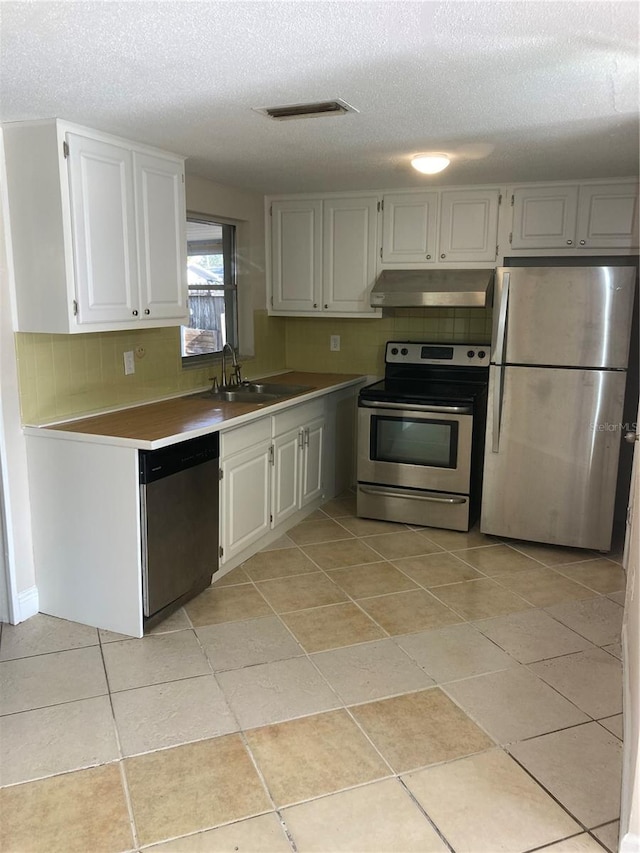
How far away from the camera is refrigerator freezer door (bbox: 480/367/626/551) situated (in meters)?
3.70

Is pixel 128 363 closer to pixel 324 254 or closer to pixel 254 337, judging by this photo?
pixel 254 337

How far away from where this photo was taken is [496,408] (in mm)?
3893

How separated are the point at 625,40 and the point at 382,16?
688mm

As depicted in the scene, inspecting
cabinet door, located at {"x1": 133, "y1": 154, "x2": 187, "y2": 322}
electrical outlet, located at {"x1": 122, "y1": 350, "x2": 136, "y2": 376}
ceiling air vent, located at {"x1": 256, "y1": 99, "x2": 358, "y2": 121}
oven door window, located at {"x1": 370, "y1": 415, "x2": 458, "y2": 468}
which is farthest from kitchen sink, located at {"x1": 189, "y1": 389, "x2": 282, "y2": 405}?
ceiling air vent, located at {"x1": 256, "y1": 99, "x2": 358, "y2": 121}

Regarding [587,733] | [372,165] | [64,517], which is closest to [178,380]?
[64,517]

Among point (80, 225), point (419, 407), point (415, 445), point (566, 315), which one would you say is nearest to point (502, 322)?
point (566, 315)

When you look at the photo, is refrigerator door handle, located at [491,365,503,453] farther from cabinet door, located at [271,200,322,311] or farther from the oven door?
cabinet door, located at [271,200,322,311]

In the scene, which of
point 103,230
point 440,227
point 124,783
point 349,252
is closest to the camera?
point 124,783

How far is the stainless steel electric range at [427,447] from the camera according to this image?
4.05 m

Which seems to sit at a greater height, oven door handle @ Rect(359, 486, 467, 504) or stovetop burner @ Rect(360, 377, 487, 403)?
stovetop burner @ Rect(360, 377, 487, 403)

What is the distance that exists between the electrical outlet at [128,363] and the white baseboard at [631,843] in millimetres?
2841

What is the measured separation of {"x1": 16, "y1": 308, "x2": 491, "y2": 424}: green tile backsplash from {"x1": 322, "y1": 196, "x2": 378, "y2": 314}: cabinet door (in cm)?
34

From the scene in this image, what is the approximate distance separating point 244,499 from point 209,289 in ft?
4.92

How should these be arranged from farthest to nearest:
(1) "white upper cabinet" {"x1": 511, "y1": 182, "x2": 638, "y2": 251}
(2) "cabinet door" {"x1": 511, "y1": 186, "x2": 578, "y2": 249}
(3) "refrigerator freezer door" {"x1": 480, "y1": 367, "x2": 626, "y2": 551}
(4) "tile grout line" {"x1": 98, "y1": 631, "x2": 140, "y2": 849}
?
1. (2) "cabinet door" {"x1": 511, "y1": 186, "x2": 578, "y2": 249}
2. (1) "white upper cabinet" {"x1": 511, "y1": 182, "x2": 638, "y2": 251}
3. (3) "refrigerator freezer door" {"x1": 480, "y1": 367, "x2": 626, "y2": 551}
4. (4) "tile grout line" {"x1": 98, "y1": 631, "x2": 140, "y2": 849}
